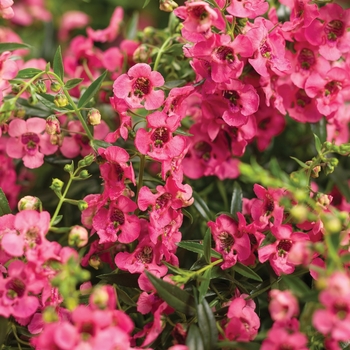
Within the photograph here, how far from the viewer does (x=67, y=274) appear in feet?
2.65

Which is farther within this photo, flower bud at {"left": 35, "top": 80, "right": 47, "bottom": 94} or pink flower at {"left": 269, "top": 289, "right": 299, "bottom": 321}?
flower bud at {"left": 35, "top": 80, "right": 47, "bottom": 94}

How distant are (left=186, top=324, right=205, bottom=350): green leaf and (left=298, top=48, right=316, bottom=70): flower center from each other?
2.08 ft

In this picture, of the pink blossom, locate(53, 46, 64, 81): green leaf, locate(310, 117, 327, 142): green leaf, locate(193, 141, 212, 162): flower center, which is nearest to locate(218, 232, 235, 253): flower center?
locate(193, 141, 212, 162): flower center

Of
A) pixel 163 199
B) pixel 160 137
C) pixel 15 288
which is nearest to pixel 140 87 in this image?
pixel 160 137

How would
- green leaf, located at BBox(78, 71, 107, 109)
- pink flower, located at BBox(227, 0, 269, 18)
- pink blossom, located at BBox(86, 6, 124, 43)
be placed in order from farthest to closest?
1. pink blossom, located at BBox(86, 6, 124, 43)
2. green leaf, located at BBox(78, 71, 107, 109)
3. pink flower, located at BBox(227, 0, 269, 18)

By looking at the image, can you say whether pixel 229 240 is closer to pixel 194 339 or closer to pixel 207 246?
pixel 207 246

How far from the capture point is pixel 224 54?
41.9 inches

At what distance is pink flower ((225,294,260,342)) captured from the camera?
37.4 inches

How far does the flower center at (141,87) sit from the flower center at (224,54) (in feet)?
0.49

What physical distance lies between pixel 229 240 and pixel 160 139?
0.25 m

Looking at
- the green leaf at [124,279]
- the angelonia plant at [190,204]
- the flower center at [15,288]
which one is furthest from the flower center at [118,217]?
the flower center at [15,288]

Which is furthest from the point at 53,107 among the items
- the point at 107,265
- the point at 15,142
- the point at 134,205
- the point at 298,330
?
the point at 298,330

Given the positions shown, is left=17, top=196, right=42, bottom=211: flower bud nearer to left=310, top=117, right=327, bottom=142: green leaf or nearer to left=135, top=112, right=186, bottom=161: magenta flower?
left=135, top=112, right=186, bottom=161: magenta flower

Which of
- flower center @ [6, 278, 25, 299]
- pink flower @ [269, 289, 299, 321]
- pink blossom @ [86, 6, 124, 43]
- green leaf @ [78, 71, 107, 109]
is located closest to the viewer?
pink flower @ [269, 289, 299, 321]
